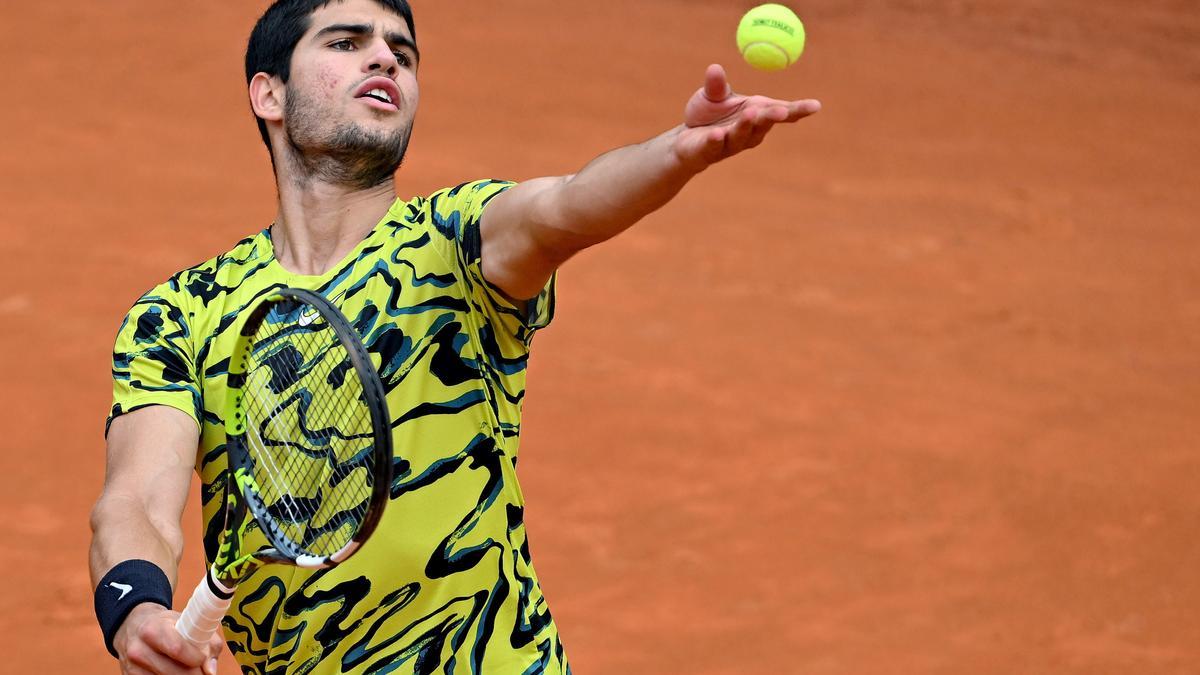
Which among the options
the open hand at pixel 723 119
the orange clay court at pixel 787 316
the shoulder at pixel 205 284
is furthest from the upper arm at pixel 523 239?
the orange clay court at pixel 787 316

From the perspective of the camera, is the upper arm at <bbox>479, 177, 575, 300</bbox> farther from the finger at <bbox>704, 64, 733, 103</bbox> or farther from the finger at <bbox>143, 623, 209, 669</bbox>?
the finger at <bbox>143, 623, 209, 669</bbox>

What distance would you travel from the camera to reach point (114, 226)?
9.66 metres

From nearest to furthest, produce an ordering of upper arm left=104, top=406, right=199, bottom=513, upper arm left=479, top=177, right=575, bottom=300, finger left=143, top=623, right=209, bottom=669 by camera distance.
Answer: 1. finger left=143, top=623, right=209, bottom=669
2. upper arm left=479, top=177, right=575, bottom=300
3. upper arm left=104, top=406, right=199, bottom=513

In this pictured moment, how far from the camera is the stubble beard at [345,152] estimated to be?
3287mm

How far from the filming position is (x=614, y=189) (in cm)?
278

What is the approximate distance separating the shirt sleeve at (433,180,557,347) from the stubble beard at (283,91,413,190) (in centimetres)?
22

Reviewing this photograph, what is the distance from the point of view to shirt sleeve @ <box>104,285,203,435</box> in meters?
3.14

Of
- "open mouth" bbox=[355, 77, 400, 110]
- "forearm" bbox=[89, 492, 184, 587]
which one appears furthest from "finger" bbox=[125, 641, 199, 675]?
"open mouth" bbox=[355, 77, 400, 110]

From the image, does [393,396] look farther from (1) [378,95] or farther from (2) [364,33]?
(2) [364,33]

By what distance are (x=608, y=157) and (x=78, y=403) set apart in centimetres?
562

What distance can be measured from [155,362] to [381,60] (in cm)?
72

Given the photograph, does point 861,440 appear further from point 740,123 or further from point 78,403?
point 740,123

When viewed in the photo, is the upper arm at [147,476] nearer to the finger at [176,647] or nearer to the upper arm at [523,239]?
the finger at [176,647]

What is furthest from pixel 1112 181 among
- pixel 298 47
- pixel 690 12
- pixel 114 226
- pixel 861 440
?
pixel 298 47
